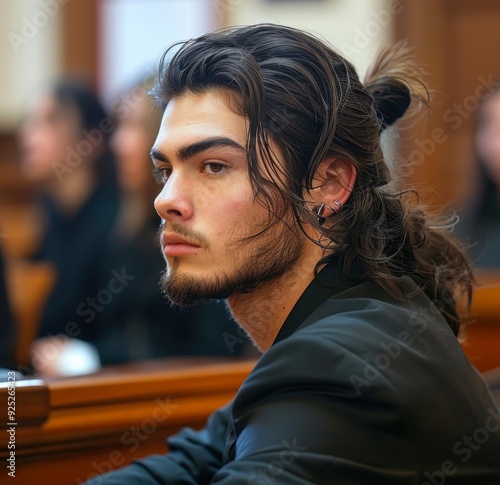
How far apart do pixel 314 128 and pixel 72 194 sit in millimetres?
2565

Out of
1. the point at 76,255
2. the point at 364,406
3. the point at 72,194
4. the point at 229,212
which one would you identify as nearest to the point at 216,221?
the point at 229,212

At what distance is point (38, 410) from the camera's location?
1.57 meters

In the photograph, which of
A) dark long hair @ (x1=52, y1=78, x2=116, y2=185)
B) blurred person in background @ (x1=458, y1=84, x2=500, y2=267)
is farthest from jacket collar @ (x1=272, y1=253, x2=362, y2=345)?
blurred person in background @ (x1=458, y1=84, x2=500, y2=267)

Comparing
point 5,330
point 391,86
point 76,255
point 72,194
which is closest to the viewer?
point 391,86

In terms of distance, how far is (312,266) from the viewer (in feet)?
4.94

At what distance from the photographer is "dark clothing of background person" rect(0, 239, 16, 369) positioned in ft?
9.52

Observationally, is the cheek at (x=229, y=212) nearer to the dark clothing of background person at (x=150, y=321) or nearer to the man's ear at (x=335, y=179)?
the man's ear at (x=335, y=179)

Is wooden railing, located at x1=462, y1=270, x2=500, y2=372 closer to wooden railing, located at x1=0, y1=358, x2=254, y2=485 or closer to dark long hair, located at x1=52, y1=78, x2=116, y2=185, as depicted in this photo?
wooden railing, located at x1=0, y1=358, x2=254, y2=485

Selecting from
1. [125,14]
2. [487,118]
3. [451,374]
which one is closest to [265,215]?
[451,374]

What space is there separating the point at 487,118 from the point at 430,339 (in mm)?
2922

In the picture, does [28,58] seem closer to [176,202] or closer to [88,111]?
[88,111]

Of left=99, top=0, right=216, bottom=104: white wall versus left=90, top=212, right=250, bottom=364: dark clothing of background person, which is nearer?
left=90, top=212, right=250, bottom=364: dark clothing of background person

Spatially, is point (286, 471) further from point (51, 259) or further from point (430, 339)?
point (51, 259)

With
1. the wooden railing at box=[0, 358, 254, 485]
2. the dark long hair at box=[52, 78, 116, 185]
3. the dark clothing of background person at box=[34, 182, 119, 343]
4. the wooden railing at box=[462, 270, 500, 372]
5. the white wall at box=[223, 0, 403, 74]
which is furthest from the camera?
the white wall at box=[223, 0, 403, 74]
